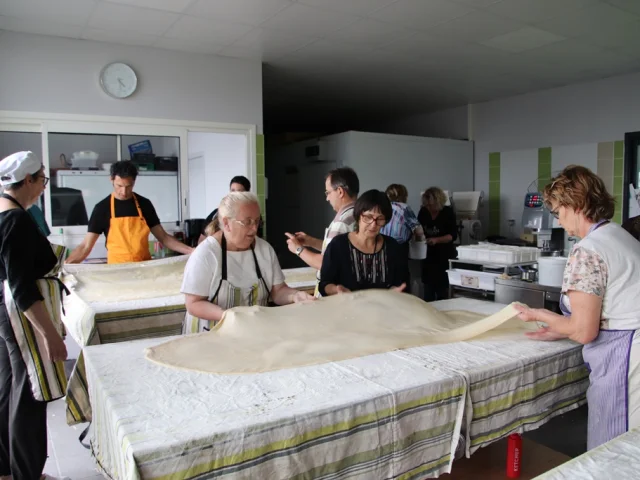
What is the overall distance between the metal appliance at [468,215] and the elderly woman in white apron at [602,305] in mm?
5110

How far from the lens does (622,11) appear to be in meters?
3.91

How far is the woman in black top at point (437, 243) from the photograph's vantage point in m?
5.30

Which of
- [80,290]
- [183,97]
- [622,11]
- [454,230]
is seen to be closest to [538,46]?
[622,11]

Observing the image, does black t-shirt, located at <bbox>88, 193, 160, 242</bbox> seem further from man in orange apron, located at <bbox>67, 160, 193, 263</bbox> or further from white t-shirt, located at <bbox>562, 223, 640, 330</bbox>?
white t-shirt, located at <bbox>562, 223, 640, 330</bbox>

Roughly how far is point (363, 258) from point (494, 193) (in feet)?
18.8

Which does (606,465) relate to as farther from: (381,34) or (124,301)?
(381,34)

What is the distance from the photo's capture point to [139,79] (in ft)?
15.3

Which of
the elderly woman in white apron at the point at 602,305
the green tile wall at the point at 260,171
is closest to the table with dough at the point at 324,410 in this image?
the elderly woman in white apron at the point at 602,305

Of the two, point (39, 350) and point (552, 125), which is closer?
point (39, 350)

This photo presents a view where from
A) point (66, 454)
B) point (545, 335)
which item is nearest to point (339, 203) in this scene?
point (545, 335)

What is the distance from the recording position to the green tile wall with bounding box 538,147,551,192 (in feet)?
22.0

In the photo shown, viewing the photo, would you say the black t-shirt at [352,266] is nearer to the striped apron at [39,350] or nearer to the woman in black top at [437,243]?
the striped apron at [39,350]

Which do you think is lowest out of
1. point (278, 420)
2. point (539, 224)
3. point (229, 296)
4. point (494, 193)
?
point (278, 420)

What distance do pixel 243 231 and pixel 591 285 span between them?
132cm
